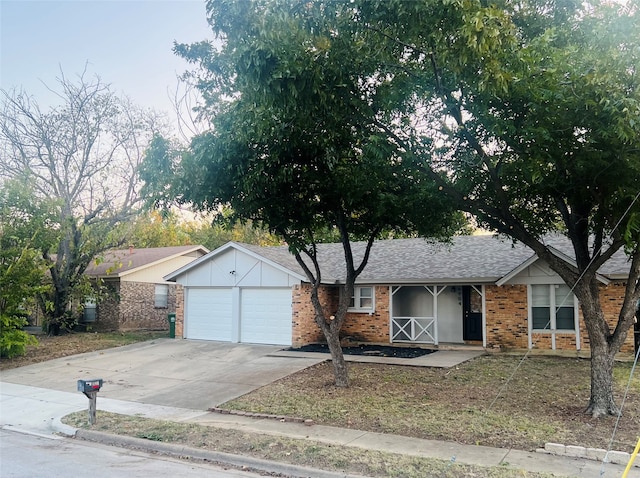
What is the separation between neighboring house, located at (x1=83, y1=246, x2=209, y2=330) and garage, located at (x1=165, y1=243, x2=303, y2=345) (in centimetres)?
466

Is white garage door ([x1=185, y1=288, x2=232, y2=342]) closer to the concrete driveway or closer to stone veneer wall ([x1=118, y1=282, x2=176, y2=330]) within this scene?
the concrete driveway

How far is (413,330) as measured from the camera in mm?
19266

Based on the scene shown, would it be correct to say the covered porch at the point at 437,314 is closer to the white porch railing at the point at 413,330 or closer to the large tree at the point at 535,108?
the white porch railing at the point at 413,330

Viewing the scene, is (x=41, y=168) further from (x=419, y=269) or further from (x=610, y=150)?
(x=610, y=150)

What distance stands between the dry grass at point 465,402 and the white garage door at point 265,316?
449 centimetres

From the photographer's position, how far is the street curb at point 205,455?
270 inches

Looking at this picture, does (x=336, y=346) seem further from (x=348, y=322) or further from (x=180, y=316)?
(x=180, y=316)

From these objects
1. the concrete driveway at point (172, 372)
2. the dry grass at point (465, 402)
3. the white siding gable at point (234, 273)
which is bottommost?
the concrete driveway at point (172, 372)

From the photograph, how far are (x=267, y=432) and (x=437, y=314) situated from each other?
1183cm

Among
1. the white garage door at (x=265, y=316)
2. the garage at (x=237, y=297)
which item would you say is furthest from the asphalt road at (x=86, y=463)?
the garage at (x=237, y=297)

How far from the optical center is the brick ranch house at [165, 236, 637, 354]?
16.9 metres

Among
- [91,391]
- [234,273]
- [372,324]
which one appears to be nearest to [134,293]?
[234,273]

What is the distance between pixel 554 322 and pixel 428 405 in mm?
8194

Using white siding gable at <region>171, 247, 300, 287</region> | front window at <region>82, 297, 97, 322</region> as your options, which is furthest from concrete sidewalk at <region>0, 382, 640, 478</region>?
front window at <region>82, 297, 97, 322</region>
